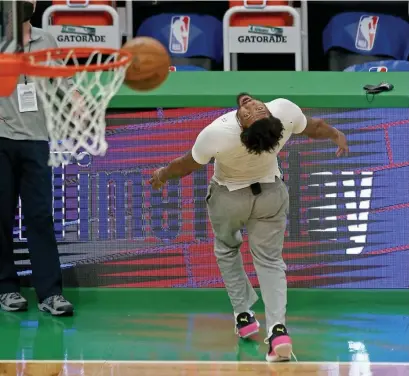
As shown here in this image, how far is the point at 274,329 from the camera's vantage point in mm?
5543

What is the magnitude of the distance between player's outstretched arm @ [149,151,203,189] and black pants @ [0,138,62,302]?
3.18 feet

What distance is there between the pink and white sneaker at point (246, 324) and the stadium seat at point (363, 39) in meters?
3.44

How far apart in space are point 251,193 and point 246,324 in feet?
2.74

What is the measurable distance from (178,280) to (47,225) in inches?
39.1

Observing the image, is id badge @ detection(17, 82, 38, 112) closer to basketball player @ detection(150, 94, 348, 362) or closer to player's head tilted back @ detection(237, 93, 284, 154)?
basketball player @ detection(150, 94, 348, 362)

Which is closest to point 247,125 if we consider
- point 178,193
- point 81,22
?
point 178,193

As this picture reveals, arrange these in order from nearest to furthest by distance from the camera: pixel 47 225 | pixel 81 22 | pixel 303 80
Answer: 1. pixel 47 225
2. pixel 303 80
3. pixel 81 22

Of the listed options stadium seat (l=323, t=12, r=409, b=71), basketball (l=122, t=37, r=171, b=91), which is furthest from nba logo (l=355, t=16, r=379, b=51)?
basketball (l=122, t=37, r=171, b=91)

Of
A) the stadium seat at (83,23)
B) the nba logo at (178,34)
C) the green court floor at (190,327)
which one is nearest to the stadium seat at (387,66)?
the nba logo at (178,34)

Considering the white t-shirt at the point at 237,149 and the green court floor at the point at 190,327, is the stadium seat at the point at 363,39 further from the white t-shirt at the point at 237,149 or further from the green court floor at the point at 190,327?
the white t-shirt at the point at 237,149

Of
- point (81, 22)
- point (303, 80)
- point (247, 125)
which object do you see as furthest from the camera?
point (81, 22)

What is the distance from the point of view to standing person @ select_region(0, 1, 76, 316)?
629cm

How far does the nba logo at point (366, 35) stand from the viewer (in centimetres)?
886

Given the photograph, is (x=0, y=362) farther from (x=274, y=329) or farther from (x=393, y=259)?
(x=393, y=259)
